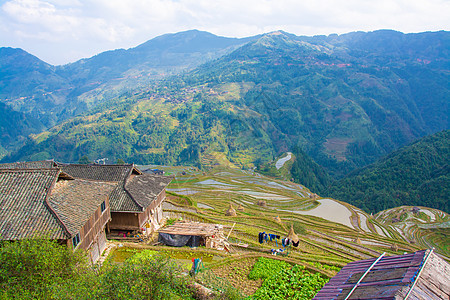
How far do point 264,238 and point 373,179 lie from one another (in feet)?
314

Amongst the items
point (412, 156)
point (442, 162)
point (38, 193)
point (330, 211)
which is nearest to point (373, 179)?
point (412, 156)

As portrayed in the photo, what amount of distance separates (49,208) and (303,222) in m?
39.5

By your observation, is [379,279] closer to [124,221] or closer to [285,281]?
[285,281]

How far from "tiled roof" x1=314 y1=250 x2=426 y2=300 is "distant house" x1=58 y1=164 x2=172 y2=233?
55.4ft

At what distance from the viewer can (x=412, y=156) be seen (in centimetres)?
11019

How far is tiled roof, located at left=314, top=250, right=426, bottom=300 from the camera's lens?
1102 cm

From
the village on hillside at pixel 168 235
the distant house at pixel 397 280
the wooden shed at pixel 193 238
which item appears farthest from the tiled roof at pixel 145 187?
the distant house at pixel 397 280

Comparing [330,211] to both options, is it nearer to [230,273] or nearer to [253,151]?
[230,273]

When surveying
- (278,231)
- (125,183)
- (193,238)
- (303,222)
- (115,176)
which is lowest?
(303,222)

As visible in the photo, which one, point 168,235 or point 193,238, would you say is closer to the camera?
point 193,238

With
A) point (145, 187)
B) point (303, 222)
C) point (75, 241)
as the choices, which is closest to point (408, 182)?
point (303, 222)

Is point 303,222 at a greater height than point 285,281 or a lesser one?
lesser

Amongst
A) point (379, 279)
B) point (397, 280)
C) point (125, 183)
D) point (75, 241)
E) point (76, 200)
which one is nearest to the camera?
point (397, 280)

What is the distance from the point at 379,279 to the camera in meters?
12.0
